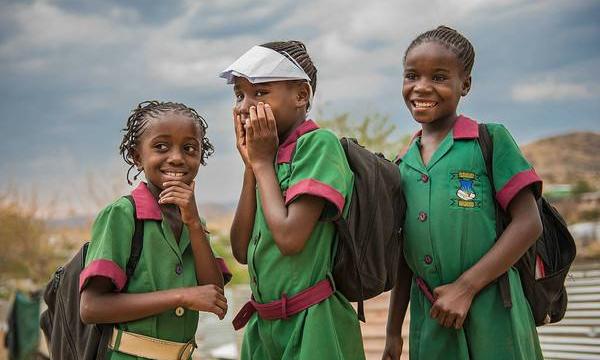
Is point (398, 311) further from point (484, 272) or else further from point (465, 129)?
point (465, 129)

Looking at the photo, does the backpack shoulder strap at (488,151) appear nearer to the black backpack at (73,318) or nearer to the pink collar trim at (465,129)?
the pink collar trim at (465,129)

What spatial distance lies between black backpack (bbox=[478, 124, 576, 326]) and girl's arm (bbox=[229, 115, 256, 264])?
80cm

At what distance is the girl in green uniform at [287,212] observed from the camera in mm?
2064

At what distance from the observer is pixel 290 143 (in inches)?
87.8

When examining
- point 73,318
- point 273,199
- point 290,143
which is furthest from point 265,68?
point 73,318

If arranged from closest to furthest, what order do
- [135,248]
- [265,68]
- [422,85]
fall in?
[265,68]
[135,248]
[422,85]

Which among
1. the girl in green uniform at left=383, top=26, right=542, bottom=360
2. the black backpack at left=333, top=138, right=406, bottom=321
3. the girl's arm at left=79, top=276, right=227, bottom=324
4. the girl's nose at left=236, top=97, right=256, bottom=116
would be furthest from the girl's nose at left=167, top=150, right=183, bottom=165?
the girl in green uniform at left=383, top=26, right=542, bottom=360

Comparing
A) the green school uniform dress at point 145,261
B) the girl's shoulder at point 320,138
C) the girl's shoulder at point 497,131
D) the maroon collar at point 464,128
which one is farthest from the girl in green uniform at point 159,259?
the girl's shoulder at point 497,131

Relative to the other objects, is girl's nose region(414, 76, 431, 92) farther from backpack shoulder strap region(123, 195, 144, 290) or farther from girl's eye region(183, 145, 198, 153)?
backpack shoulder strap region(123, 195, 144, 290)

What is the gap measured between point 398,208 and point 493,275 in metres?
0.38

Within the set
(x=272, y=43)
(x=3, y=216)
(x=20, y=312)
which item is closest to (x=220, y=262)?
(x=272, y=43)

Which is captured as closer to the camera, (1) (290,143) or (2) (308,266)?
(2) (308,266)

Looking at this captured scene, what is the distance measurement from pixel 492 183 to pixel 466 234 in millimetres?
205

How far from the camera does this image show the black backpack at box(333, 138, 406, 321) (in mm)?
2172
